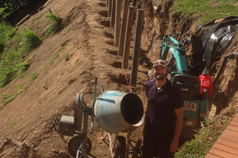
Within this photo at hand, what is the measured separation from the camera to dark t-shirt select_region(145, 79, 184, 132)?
158 inches

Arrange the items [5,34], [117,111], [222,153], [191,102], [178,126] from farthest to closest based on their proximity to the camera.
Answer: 1. [5,34]
2. [191,102]
3. [178,126]
4. [117,111]
5. [222,153]

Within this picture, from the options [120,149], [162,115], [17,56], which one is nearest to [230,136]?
[162,115]

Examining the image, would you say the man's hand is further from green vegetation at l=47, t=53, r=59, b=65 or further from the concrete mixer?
green vegetation at l=47, t=53, r=59, b=65

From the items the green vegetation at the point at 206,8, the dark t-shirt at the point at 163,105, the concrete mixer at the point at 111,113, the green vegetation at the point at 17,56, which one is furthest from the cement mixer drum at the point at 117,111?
the green vegetation at the point at 17,56

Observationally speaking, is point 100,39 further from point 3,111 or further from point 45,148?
point 45,148

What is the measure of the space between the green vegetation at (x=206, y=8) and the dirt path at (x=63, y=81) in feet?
6.79

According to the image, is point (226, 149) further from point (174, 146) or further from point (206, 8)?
point (206, 8)

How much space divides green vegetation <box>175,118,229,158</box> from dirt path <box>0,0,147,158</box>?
1336mm

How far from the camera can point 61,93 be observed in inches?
293

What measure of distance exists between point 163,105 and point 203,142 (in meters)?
0.78

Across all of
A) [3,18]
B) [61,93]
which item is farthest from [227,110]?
[3,18]

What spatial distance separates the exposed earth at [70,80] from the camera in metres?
5.54

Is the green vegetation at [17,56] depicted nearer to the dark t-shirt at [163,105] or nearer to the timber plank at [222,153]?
the dark t-shirt at [163,105]

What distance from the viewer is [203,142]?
4.22 m
